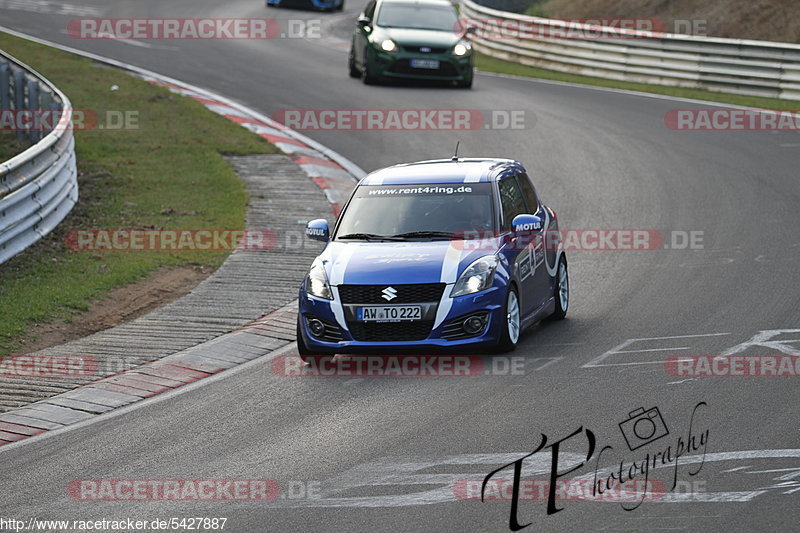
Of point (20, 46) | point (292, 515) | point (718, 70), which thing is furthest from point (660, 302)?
point (20, 46)

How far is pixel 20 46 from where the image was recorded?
1149 inches

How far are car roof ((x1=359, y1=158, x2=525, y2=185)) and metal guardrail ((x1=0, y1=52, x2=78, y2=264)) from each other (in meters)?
4.25

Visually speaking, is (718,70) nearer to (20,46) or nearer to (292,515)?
(20,46)

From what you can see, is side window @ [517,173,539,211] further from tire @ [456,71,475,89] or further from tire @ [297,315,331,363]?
tire @ [456,71,475,89]

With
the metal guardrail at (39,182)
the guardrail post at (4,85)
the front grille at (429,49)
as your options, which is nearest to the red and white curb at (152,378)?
the metal guardrail at (39,182)

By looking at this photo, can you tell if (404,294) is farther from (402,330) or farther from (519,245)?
(519,245)

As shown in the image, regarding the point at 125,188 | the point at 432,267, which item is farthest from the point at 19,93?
the point at 432,267

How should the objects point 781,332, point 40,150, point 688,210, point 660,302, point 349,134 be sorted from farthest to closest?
point 349,134
point 688,210
point 40,150
point 660,302
point 781,332

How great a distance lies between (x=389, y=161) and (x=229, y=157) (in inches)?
101

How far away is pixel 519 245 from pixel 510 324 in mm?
920

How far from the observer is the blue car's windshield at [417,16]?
2733cm

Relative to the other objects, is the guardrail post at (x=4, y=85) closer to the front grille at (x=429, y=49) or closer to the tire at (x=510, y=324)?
the front grille at (x=429, y=49)

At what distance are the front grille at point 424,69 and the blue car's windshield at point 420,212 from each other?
48.5 feet

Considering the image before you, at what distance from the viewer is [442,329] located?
10758mm
